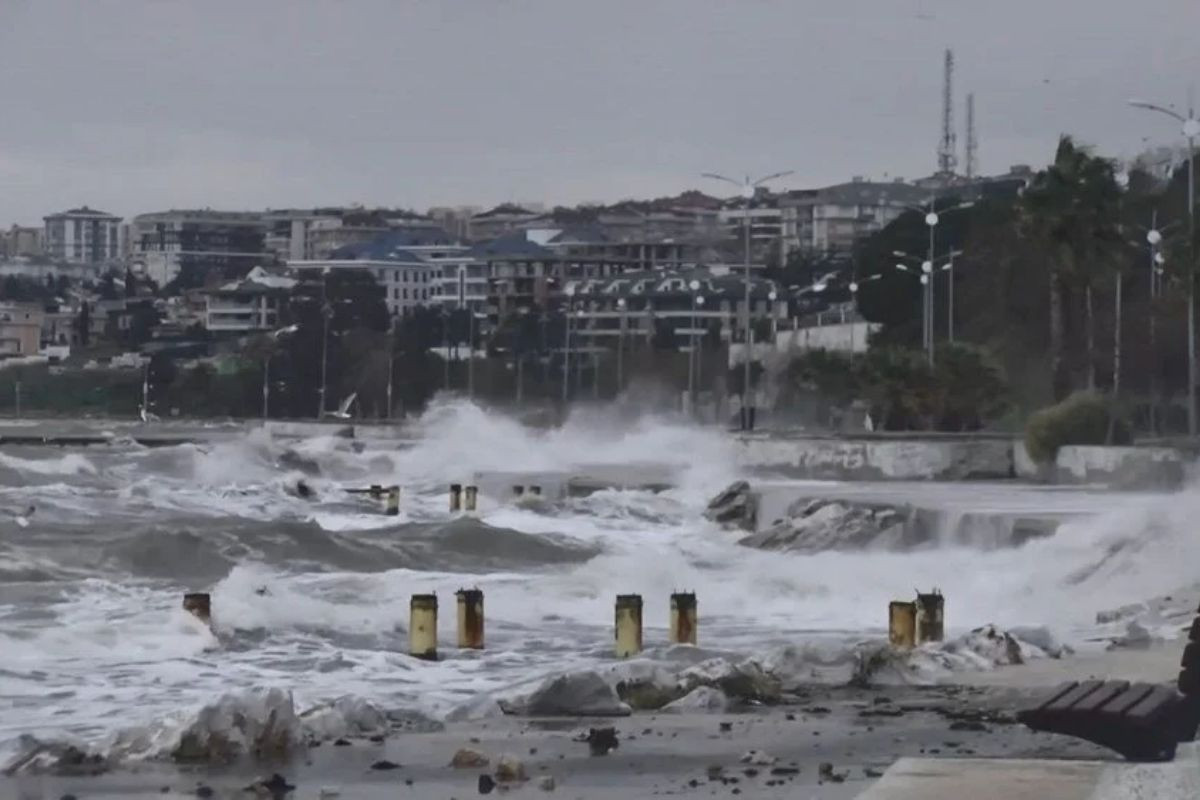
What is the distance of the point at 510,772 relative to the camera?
47.0ft

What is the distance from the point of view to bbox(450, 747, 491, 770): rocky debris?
14883 mm

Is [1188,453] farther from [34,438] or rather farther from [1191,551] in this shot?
[34,438]

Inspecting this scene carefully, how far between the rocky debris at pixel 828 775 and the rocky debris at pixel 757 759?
0.39 m

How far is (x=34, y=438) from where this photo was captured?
11631 centimetres

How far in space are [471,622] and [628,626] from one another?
1.59 meters

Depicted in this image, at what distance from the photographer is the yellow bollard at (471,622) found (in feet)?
75.9

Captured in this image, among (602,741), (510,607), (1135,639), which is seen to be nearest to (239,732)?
(602,741)

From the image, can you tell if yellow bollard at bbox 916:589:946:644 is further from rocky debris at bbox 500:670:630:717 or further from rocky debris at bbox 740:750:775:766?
rocky debris at bbox 740:750:775:766

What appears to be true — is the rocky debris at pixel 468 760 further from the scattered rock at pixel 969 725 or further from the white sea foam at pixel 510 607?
the scattered rock at pixel 969 725

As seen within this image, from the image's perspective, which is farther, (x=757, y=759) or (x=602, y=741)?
(x=602, y=741)

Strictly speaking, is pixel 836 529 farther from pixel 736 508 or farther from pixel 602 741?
pixel 602 741

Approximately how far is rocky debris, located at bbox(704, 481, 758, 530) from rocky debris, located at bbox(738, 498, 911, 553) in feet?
18.2

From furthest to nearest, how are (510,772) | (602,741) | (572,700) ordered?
(572,700), (602,741), (510,772)

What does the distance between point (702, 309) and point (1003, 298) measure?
83302mm
